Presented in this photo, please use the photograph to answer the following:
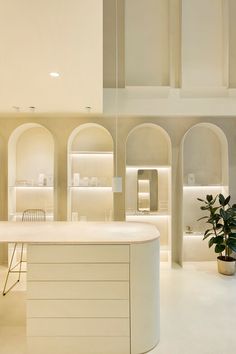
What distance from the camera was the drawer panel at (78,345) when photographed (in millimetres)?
1994

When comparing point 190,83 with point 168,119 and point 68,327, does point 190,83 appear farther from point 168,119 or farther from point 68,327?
point 68,327

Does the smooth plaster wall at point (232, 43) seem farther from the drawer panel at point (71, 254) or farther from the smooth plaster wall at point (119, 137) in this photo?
the drawer panel at point (71, 254)

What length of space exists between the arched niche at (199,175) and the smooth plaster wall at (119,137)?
20cm

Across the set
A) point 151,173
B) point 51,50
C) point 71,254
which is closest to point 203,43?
point 151,173

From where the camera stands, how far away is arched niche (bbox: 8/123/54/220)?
14.1 ft

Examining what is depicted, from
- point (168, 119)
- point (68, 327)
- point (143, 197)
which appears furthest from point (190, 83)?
point (68, 327)

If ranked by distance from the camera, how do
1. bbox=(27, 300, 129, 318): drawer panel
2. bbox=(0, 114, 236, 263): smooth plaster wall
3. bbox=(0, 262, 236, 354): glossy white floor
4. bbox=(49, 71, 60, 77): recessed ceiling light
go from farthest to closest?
1. bbox=(0, 114, 236, 263): smooth plaster wall
2. bbox=(49, 71, 60, 77): recessed ceiling light
3. bbox=(0, 262, 236, 354): glossy white floor
4. bbox=(27, 300, 129, 318): drawer panel

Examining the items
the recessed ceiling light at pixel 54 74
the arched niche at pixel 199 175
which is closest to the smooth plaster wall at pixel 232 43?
the arched niche at pixel 199 175

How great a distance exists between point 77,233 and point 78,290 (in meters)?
0.52

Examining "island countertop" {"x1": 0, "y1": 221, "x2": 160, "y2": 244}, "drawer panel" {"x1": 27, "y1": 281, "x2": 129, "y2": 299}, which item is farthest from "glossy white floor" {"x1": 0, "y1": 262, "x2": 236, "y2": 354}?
"island countertop" {"x1": 0, "y1": 221, "x2": 160, "y2": 244}

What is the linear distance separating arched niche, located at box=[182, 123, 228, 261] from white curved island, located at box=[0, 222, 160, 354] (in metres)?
2.43

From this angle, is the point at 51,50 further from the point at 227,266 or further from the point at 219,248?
the point at 227,266

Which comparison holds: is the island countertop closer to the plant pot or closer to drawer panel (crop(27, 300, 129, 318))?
drawer panel (crop(27, 300, 129, 318))

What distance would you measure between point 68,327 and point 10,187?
106 inches
